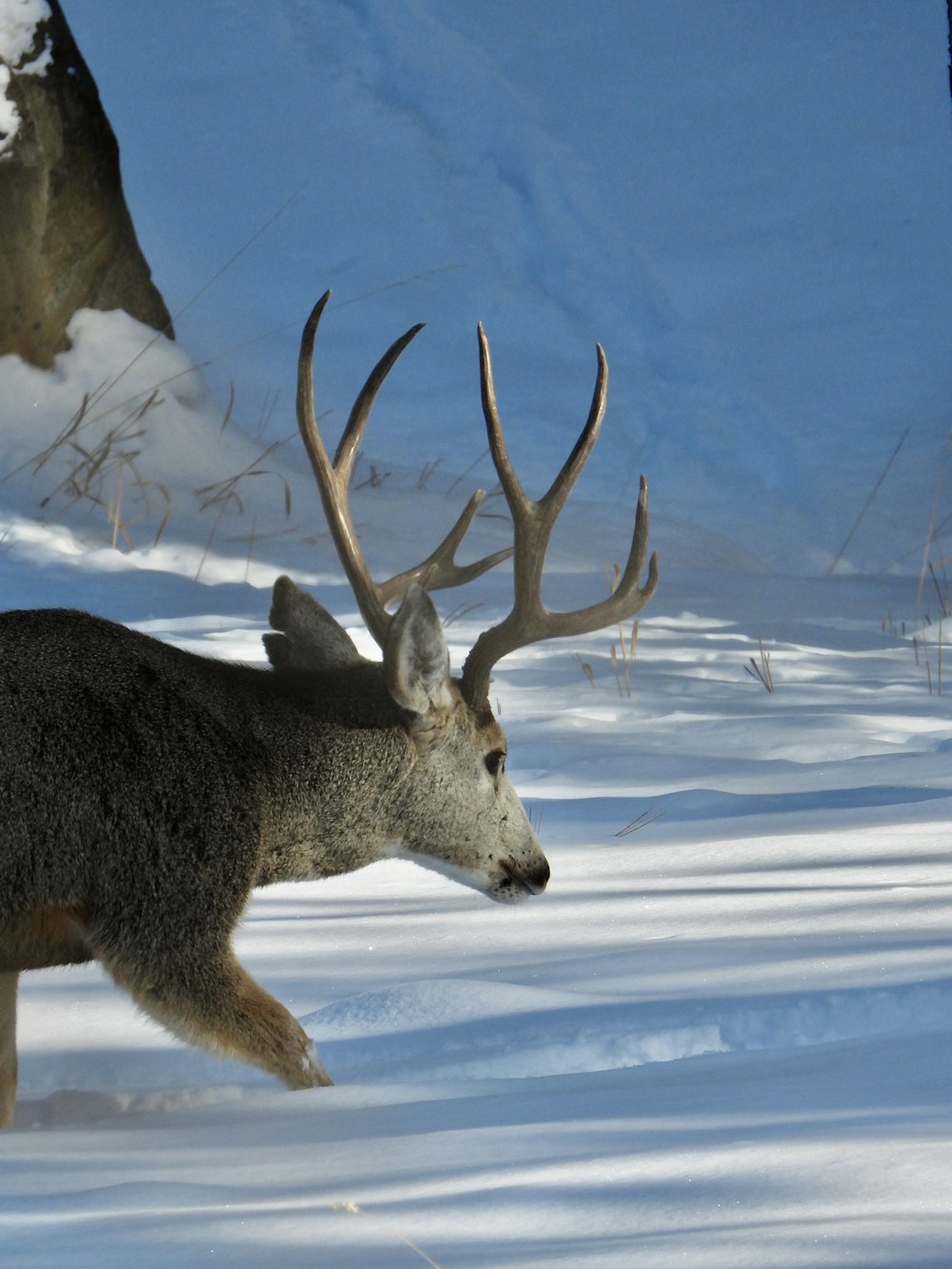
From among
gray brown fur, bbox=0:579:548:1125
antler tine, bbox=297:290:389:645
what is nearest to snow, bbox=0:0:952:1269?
gray brown fur, bbox=0:579:548:1125

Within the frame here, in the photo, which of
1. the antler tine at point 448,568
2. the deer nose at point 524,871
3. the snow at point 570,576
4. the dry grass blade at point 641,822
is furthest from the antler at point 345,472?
the dry grass blade at point 641,822

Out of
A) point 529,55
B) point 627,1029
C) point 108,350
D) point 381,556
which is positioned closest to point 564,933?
point 627,1029

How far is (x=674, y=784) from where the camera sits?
4973 mm

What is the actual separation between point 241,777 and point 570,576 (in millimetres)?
5703

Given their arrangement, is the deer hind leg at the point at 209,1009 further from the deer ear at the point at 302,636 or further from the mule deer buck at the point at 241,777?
the deer ear at the point at 302,636

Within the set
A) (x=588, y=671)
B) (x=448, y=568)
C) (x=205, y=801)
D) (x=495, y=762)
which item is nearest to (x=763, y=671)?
(x=588, y=671)

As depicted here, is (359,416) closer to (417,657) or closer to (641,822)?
(417,657)

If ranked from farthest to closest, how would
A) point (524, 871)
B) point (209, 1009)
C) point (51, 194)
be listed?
point (51, 194) → point (524, 871) → point (209, 1009)

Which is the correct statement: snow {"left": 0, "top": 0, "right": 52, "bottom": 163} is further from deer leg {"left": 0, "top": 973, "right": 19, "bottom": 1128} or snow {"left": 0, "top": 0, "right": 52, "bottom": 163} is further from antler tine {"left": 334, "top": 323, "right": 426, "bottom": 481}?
deer leg {"left": 0, "top": 973, "right": 19, "bottom": 1128}

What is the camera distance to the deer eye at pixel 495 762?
3432 mm

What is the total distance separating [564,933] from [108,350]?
6.21m

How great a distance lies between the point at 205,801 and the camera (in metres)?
2.90

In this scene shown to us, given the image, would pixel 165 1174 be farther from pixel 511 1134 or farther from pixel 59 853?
pixel 59 853

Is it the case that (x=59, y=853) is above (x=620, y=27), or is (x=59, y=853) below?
below
